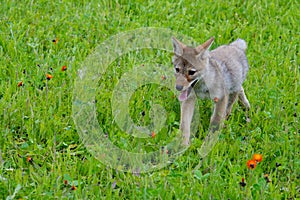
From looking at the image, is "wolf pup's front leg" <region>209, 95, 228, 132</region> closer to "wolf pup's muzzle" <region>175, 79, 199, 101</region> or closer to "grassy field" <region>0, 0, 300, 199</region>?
"grassy field" <region>0, 0, 300, 199</region>

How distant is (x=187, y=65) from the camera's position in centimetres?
479

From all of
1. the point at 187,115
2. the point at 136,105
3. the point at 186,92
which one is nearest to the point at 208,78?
the point at 186,92

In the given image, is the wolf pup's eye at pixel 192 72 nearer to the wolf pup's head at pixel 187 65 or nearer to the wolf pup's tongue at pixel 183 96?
the wolf pup's head at pixel 187 65

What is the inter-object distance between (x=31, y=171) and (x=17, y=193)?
251 millimetres

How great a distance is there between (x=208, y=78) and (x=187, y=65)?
12.1 inches

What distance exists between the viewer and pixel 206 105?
5.55 meters

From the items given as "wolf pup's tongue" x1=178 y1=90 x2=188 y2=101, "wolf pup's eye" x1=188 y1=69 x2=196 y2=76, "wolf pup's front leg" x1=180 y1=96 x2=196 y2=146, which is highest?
"wolf pup's eye" x1=188 y1=69 x2=196 y2=76

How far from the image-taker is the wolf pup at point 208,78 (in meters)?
4.81

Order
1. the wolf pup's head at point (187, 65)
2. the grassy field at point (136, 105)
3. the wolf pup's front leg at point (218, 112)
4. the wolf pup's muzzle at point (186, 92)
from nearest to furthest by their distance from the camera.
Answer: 1. the grassy field at point (136, 105)
2. the wolf pup's head at point (187, 65)
3. the wolf pup's muzzle at point (186, 92)
4. the wolf pup's front leg at point (218, 112)

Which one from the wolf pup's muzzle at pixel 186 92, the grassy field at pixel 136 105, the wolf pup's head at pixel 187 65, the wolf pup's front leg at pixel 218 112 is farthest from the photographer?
the wolf pup's front leg at pixel 218 112

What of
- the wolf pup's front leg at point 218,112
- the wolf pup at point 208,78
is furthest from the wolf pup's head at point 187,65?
the wolf pup's front leg at point 218,112

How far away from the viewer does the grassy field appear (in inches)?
162

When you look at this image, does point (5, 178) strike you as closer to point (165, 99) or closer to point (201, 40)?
point (165, 99)

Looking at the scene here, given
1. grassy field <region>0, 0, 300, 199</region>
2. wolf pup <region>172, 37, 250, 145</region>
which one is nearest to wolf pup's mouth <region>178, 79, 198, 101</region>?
wolf pup <region>172, 37, 250, 145</region>
